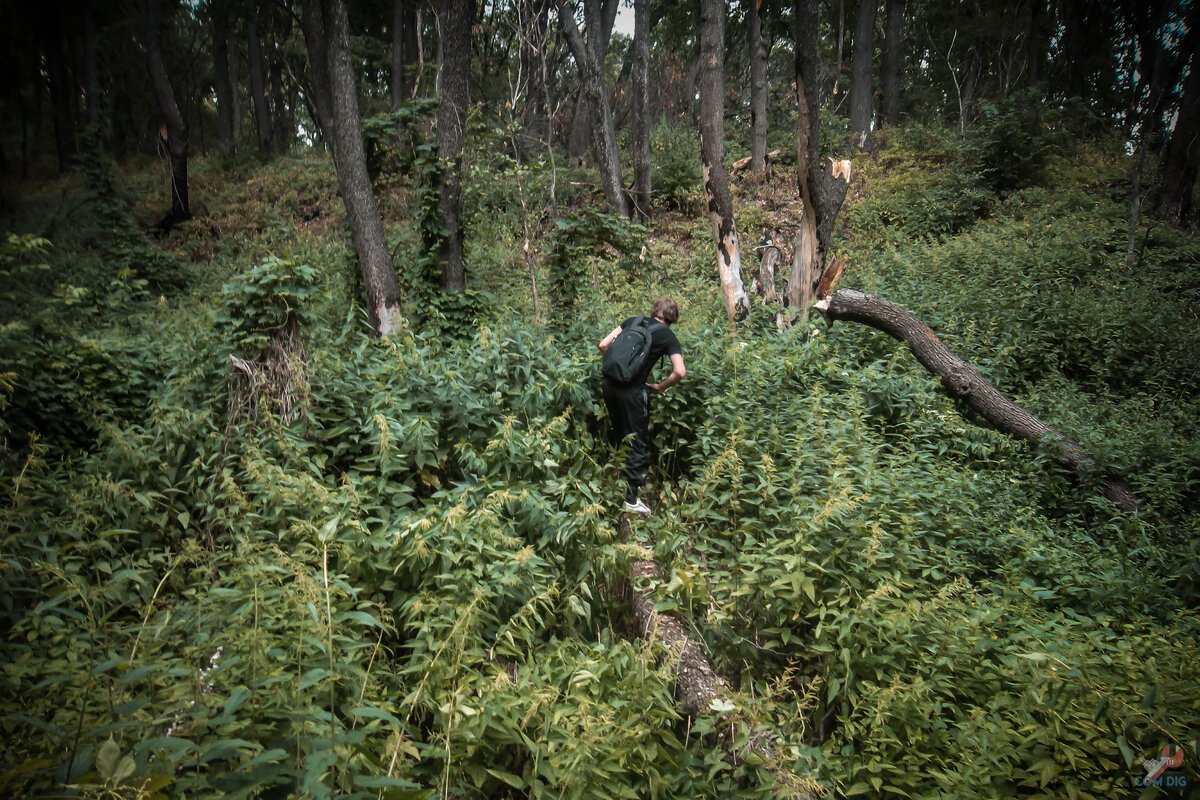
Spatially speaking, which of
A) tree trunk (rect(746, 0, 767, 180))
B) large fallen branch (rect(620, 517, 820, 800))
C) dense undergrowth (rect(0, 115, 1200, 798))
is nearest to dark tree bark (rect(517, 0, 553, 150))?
dense undergrowth (rect(0, 115, 1200, 798))

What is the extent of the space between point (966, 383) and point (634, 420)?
394 centimetres

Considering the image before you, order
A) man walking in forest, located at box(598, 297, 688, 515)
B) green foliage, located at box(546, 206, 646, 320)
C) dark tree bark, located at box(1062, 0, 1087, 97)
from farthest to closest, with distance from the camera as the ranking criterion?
dark tree bark, located at box(1062, 0, 1087, 97)
green foliage, located at box(546, 206, 646, 320)
man walking in forest, located at box(598, 297, 688, 515)

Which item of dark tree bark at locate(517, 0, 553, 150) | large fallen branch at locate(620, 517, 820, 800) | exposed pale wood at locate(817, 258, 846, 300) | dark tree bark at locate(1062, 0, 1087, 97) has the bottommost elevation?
large fallen branch at locate(620, 517, 820, 800)

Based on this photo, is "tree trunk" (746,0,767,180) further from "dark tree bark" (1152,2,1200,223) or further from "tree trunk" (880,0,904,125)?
"dark tree bark" (1152,2,1200,223)

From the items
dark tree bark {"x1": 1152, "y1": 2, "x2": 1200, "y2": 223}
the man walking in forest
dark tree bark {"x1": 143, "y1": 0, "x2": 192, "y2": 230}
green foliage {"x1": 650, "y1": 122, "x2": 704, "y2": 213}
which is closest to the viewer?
the man walking in forest

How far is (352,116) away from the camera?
28.8 feet

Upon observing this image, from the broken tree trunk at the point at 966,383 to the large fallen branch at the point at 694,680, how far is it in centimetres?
411

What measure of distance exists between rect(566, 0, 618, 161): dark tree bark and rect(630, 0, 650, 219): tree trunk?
0.93 m

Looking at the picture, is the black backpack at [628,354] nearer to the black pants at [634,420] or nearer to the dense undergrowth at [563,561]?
the black pants at [634,420]

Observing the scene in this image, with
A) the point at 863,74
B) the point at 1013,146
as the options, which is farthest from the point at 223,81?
the point at 1013,146

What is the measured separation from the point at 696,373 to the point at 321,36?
26.1ft

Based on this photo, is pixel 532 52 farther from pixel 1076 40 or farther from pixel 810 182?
pixel 1076 40

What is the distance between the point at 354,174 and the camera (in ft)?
29.3

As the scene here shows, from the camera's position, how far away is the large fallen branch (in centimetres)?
275
